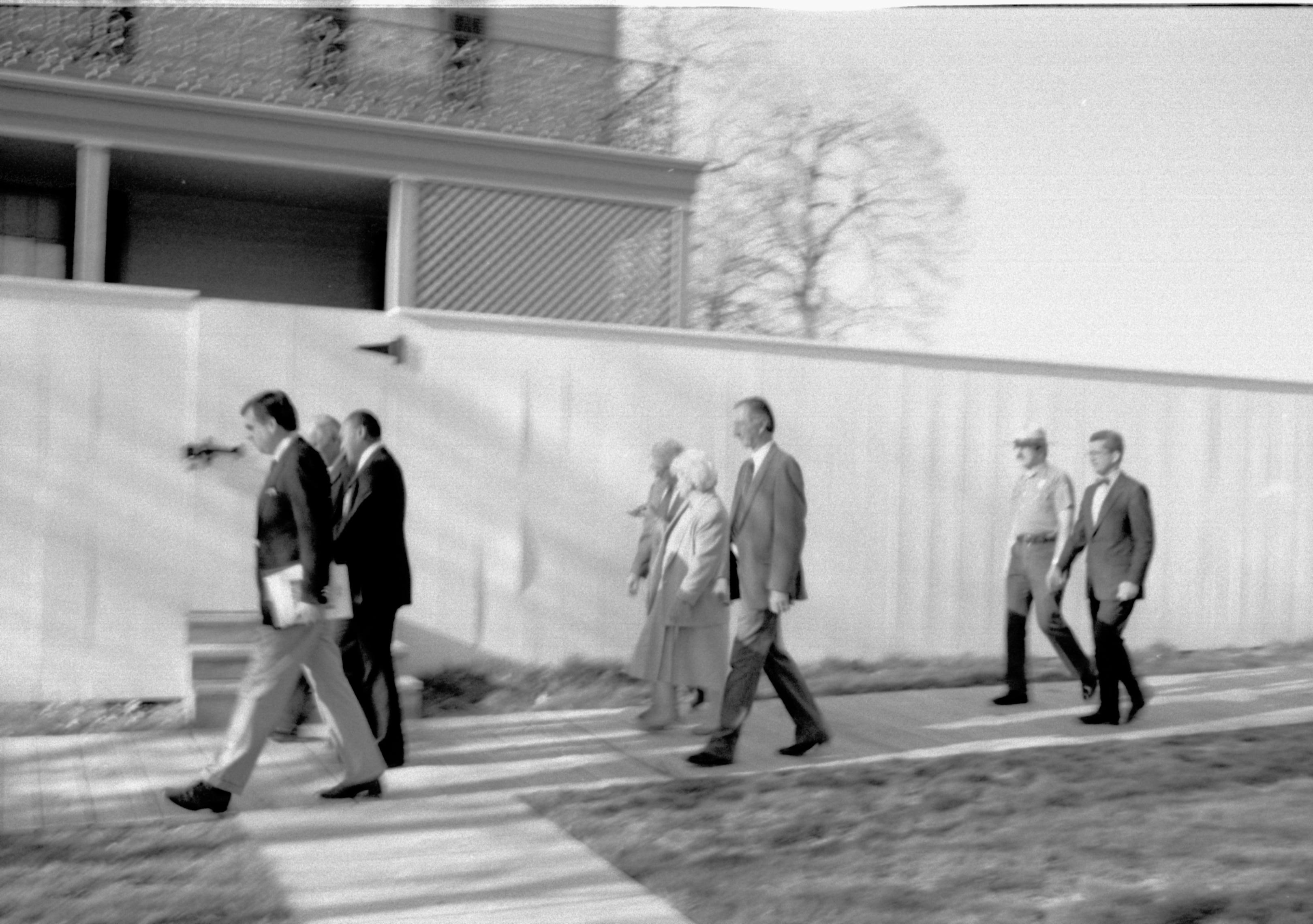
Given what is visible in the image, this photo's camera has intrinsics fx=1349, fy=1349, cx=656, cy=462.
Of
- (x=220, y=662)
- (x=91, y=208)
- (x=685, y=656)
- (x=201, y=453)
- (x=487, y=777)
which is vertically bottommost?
(x=487, y=777)

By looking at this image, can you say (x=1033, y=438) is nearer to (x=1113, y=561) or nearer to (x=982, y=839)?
(x=1113, y=561)

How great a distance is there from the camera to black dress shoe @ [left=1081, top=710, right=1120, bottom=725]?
7953 mm

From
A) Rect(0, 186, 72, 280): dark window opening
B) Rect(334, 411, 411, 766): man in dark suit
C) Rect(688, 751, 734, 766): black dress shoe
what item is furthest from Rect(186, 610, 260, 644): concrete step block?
Rect(0, 186, 72, 280): dark window opening

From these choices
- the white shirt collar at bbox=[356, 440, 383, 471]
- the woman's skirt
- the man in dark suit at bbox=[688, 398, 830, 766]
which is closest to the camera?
the white shirt collar at bbox=[356, 440, 383, 471]

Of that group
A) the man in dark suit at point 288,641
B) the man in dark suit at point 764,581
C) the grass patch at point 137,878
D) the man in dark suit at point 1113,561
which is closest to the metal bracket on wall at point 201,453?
the man in dark suit at point 288,641

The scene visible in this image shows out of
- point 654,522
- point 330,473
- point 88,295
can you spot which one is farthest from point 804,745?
point 88,295

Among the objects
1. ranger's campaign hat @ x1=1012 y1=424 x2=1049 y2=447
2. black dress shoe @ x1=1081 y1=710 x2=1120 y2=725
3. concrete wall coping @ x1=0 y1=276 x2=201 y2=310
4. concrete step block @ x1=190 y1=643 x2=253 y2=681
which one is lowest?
black dress shoe @ x1=1081 y1=710 x2=1120 y2=725

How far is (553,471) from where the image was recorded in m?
9.12

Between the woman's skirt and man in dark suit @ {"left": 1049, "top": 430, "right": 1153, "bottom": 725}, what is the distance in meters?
2.20

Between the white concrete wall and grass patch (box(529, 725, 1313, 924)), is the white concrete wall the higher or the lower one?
the higher one

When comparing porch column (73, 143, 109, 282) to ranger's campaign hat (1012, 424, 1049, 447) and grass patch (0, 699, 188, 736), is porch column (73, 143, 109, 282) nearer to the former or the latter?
grass patch (0, 699, 188, 736)

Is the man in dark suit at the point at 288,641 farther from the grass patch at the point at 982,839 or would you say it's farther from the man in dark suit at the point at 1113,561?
the man in dark suit at the point at 1113,561

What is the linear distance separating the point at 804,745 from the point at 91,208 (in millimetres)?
8980

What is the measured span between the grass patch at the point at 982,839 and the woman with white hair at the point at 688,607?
1208 mm
